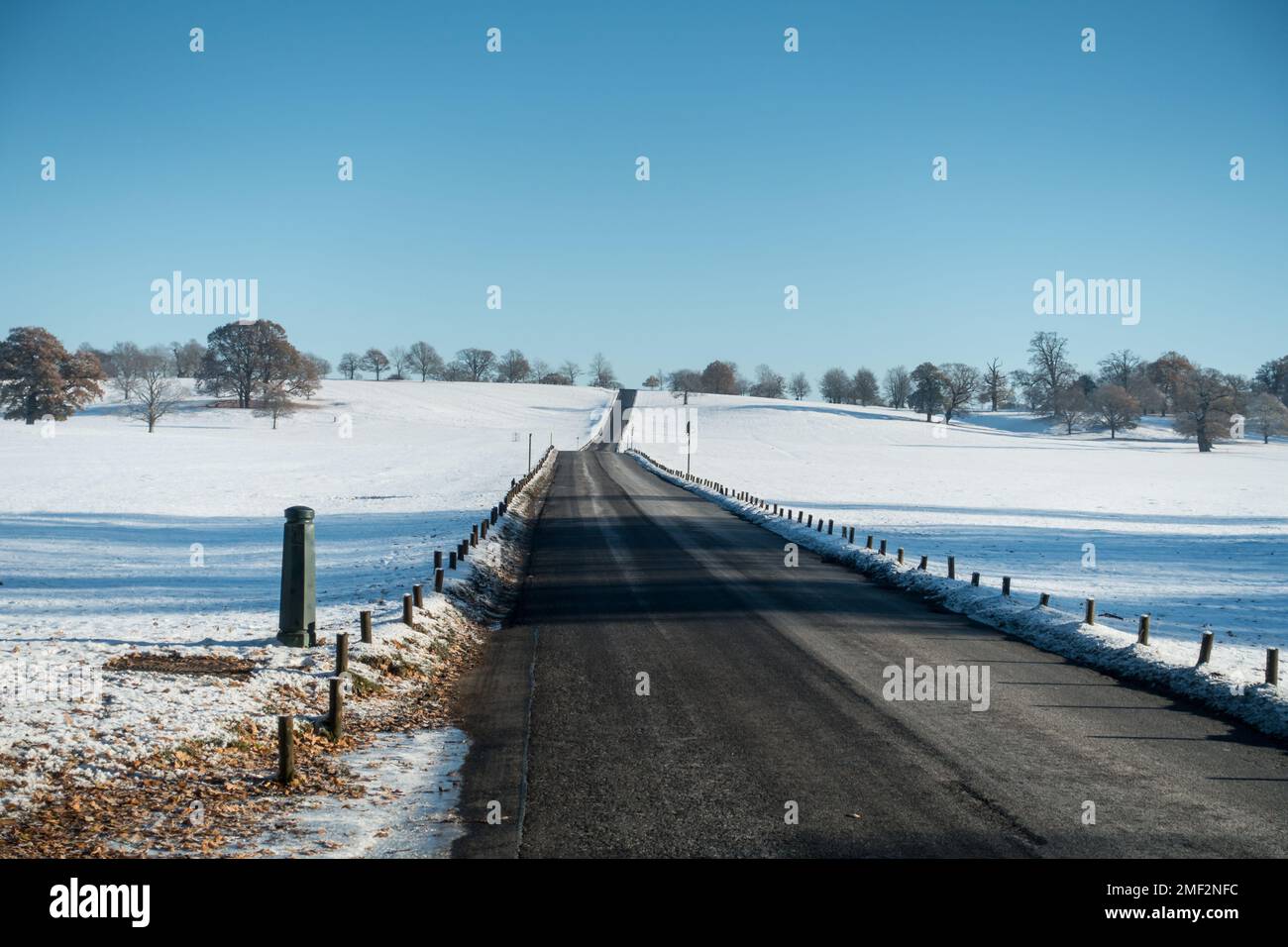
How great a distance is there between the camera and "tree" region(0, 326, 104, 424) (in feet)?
293

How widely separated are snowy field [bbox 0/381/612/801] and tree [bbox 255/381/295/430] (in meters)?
31.2

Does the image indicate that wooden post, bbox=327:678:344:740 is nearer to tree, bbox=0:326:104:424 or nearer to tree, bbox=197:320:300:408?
tree, bbox=0:326:104:424

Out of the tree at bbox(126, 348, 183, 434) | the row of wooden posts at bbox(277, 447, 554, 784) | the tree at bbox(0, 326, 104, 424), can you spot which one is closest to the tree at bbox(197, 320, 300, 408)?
the tree at bbox(126, 348, 183, 434)

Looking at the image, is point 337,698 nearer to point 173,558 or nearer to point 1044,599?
point 1044,599

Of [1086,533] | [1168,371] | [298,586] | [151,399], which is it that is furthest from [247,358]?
[1168,371]

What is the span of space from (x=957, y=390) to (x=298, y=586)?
166777 mm

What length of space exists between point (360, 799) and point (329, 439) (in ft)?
311

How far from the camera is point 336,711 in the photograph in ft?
27.9

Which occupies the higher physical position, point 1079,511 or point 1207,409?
point 1207,409

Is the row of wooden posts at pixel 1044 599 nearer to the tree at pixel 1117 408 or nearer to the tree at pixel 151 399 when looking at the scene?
the tree at pixel 151 399
